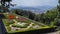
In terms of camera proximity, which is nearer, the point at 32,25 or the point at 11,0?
the point at 32,25

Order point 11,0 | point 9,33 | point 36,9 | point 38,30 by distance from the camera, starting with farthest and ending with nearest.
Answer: point 36,9 < point 11,0 < point 38,30 < point 9,33

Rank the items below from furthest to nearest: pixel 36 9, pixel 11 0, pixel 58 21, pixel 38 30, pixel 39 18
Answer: pixel 36 9 → pixel 11 0 → pixel 39 18 → pixel 58 21 → pixel 38 30

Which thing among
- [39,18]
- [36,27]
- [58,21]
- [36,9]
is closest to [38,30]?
[36,27]

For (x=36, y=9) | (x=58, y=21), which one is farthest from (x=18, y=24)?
(x=36, y=9)

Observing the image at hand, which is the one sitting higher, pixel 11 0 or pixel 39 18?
pixel 11 0

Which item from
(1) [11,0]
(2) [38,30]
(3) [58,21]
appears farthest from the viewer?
(1) [11,0]

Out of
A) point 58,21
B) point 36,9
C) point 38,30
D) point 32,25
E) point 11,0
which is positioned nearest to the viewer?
point 38,30

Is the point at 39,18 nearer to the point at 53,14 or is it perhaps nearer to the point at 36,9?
the point at 53,14

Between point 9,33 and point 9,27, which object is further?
point 9,27

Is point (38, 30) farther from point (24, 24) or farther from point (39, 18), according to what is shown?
point (39, 18)
